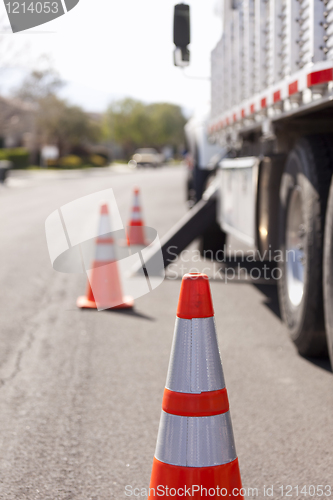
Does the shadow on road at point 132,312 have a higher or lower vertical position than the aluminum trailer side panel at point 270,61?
lower

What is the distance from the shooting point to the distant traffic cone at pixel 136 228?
405 inches

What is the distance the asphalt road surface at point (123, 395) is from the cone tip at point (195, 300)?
95 centimetres

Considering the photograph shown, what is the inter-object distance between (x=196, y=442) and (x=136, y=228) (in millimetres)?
8108

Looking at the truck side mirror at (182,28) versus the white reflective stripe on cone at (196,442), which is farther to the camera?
the truck side mirror at (182,28)

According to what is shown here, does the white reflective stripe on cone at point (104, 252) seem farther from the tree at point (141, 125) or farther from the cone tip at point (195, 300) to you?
the tree at point (141, 125)

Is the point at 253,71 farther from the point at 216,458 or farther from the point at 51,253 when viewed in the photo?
the point at 51,253

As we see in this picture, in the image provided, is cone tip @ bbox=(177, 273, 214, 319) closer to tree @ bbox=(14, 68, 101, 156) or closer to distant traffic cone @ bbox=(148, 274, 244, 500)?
distant traffic cone @ bbox=(148, 274, 244, 500)

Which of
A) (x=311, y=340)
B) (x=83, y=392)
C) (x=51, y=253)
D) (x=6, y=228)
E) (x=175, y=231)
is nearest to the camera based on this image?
(x=83, y=392)

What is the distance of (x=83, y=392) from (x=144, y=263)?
11.3ft

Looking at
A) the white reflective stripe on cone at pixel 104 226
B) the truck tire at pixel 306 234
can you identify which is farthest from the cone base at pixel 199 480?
the white reflective stripe on cone at pixel 104 226

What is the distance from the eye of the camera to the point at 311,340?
4496mm

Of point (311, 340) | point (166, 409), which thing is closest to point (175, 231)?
point (311, 340)

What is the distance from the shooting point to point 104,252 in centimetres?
650

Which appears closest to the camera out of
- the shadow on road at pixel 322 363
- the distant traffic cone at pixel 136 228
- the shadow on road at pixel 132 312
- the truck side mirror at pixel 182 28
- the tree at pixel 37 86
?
the shadow on road at pixel 322 363
